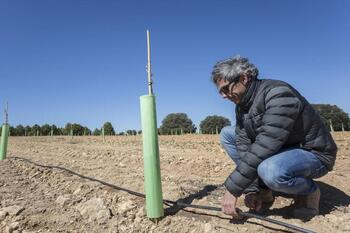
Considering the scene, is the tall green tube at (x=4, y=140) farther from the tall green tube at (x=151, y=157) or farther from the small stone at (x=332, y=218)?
the small stone at (x=332, y=218)

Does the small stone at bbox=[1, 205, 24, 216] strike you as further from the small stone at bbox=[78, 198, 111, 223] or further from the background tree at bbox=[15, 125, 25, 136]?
the background tree at bbox=[15, 125, 25, 136]

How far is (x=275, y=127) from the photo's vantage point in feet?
7.75

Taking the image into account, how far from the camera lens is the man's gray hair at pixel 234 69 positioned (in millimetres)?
2600

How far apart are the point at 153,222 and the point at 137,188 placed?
952mm

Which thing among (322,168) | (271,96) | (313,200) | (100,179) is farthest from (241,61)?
(100,179)

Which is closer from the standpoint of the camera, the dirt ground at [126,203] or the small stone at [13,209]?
the dirt ground at [126,203]

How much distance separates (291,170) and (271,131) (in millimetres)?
339

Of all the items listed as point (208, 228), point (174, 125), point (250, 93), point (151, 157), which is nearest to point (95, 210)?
point (151, 157)

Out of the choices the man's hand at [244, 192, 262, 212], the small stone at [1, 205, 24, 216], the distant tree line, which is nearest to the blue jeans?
the man's hand at [244, 192, 262, 212]

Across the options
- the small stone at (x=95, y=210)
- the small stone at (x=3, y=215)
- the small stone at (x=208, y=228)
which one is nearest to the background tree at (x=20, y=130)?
the small stone at (x=3, y=215)

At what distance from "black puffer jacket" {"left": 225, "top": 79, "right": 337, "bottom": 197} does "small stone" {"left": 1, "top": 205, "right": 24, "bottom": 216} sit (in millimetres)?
2259

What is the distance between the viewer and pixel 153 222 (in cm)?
288

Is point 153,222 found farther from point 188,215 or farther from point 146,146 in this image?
point 146,146

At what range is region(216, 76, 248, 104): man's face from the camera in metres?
2.62
